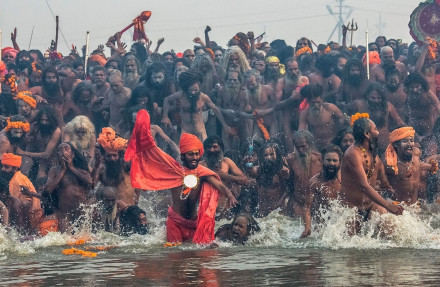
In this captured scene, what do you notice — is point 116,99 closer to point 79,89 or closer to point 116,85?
point 116,85

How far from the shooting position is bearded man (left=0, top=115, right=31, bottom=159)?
1697cm

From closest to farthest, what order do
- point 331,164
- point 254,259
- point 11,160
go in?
point 254,259
point 331,164
point 11,160

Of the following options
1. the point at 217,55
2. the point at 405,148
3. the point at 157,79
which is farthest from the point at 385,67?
the point at 405,148

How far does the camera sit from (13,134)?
17062 mm

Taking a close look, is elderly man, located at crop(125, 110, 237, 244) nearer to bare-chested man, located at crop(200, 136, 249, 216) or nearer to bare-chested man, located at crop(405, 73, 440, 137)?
bare-chested man, located at crop(200, 136, 249, 216)

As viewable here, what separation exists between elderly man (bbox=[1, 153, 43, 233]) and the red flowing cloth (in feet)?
6.66

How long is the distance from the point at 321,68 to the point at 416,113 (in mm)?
2230

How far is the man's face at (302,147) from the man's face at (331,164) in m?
1.79

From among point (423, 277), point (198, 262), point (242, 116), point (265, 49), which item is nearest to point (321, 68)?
point (242, 116)

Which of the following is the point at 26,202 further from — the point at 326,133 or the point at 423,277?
the point at 423,277

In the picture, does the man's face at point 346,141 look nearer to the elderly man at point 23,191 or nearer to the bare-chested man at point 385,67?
the elderly man at point 23,191

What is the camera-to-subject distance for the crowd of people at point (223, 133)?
13094 mm

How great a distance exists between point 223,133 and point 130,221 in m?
5.03

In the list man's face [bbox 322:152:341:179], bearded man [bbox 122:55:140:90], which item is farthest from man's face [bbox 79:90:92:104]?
man's face [bbox 322:152:341:179]
